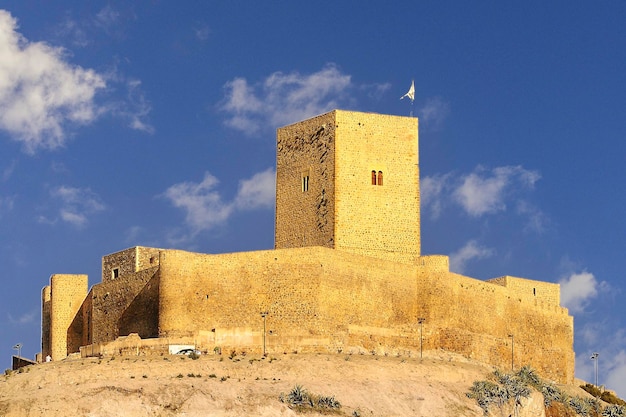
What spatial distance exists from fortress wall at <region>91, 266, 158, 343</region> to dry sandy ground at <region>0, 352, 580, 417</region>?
622cm

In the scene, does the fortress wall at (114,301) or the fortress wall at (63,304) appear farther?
the fortress wall at (63,304)

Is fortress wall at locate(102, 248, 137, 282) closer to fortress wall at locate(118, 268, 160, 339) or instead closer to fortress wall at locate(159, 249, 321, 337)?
fortress wall at locate(118, 268, 160, 339)

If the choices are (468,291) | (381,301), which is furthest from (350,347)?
(468,291)

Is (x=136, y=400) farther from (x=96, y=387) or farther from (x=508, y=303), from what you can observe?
(x=508, y=303)

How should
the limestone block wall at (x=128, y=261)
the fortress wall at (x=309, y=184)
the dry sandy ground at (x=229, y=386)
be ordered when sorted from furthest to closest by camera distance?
1. the limestone block wall at (x=128, y=261)
2. the fortress wall at (x=309, y=184)
3. the dry sandy ground at (x=229, y=386)

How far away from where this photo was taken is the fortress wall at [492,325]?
63219 millimetres

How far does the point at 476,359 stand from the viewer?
63406 millimetres

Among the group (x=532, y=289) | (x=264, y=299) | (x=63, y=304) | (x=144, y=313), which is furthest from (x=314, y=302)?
(x=532, y=289)

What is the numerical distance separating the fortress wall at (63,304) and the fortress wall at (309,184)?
9.01 meters

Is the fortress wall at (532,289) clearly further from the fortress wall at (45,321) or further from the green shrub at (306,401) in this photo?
the fortress wall at (45,321)

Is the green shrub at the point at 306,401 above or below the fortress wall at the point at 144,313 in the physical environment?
below

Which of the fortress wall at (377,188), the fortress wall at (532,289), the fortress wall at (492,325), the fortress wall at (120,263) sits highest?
the fortress wall at (377,188)

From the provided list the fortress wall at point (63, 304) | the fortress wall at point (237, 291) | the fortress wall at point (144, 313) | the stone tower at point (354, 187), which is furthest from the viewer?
the fortress wall at point (63, 304)

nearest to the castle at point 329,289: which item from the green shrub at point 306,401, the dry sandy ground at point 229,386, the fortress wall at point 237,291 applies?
the fortress wall at point 237,291
